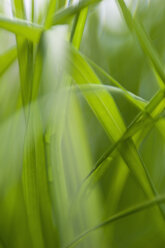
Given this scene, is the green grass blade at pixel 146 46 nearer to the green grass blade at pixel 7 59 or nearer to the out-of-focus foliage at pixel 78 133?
the out-of-focus foliage at pixel 78 133

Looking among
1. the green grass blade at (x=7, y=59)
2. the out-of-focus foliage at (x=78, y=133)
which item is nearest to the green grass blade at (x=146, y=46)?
the out-of-focus foliage at (x=78, y=133)

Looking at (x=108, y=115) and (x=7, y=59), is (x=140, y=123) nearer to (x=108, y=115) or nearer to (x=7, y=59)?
(x=108, y=115)

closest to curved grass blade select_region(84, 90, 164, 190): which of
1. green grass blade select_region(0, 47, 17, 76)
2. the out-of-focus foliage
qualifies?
the out-of-focus foliage

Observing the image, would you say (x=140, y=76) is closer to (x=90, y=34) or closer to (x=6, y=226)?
(x=90, y=34)

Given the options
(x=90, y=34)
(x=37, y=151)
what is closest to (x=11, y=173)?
(x=37, y=151)

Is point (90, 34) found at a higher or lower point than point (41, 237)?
higher

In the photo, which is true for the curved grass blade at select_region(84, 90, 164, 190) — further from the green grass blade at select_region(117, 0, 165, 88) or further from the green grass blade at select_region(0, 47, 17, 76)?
the green grass blade at select_region(0, 47, 17, 76)

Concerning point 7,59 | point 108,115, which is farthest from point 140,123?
point 7,59
